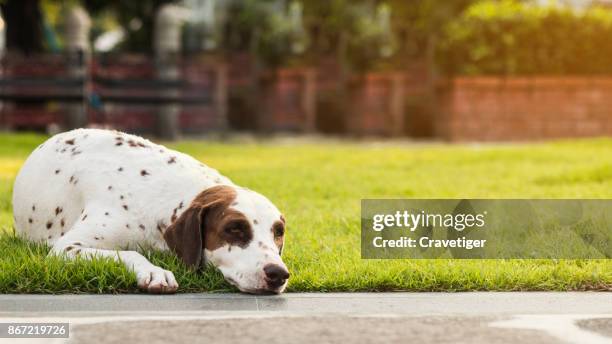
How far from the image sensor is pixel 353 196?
1090 cm

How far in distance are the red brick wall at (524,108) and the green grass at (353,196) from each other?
1588mm

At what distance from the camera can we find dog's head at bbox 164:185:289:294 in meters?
5.37

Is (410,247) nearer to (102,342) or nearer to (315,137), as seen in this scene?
(102,342)

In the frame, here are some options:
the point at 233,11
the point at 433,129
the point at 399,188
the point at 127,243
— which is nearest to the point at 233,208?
the point at 127,243

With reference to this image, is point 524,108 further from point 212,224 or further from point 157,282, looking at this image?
point 157,282

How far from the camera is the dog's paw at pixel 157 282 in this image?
5.41 m

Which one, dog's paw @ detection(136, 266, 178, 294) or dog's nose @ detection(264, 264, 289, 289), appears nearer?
dog's nose @ detection(264, 264, 289, 289)

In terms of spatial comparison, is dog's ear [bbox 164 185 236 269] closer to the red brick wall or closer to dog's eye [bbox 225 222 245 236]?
dog's eye [bbox 225 222 245 236]

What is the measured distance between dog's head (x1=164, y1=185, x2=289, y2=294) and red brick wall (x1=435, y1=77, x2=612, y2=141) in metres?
17.5

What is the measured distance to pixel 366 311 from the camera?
5094mm

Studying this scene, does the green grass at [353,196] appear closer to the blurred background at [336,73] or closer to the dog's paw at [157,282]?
the dog's paw at [157,282]

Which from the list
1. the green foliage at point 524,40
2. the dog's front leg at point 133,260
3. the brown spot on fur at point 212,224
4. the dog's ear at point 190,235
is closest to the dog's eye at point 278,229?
the brown spot on fur at point 212,224

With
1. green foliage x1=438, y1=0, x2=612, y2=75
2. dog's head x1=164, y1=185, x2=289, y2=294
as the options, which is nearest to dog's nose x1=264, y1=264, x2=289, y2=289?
dog's head x1=164, y1=185, x2=289, y2=294

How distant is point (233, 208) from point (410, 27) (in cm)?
2085
